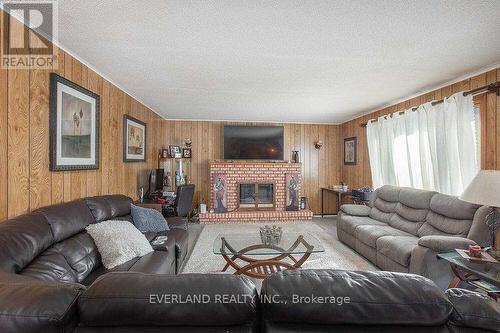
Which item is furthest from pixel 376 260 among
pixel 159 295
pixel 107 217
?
pixel 107 217

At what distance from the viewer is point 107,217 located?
2.51m

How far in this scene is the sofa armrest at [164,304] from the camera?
742 mm

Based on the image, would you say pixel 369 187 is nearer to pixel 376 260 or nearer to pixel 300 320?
pixel 376 260

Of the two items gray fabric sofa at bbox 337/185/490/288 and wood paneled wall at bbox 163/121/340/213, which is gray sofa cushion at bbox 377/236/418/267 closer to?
gray fabric sofa at bbox 337/185/490/288

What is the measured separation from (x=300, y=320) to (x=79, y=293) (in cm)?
74

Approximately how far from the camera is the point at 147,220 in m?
2.95

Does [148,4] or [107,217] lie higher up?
[148,4]

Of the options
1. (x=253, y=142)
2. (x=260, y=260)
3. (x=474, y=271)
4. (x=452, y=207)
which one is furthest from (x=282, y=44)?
(x=253, y=142)

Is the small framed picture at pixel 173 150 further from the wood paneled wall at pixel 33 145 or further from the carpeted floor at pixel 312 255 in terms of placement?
the wood paneled wall at pixel 33 145

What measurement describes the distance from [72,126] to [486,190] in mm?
3908

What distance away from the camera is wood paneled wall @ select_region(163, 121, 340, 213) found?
5922 millimetres

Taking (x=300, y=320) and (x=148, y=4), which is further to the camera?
(x=148, y=4)

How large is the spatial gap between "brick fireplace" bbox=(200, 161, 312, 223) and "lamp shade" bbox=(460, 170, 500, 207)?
12.3 feet

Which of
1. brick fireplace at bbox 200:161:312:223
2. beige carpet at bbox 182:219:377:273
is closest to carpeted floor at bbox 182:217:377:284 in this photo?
beige carpet at bbox 182:219:377:273
